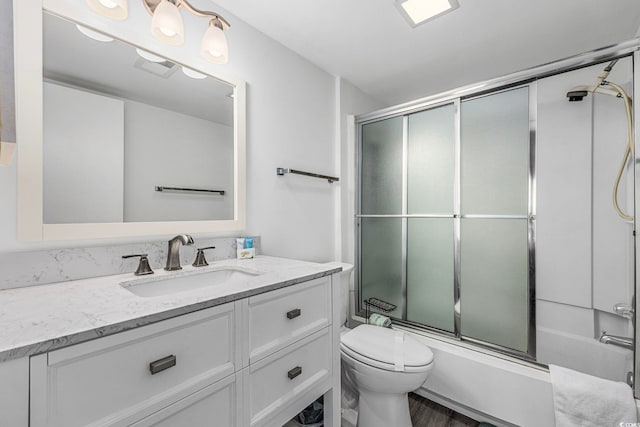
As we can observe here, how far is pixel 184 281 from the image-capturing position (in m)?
1.15

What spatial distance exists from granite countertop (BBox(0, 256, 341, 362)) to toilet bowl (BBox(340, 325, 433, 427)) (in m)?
0.65

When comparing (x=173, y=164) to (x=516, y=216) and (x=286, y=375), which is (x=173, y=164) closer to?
(x=286, y=375)

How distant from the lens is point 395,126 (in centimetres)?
223

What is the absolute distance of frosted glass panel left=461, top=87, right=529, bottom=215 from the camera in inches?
66.4

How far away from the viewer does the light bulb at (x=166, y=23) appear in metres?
1.14

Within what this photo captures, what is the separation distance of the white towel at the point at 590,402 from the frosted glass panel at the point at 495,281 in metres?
0.43

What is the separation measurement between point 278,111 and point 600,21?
6.24 feet

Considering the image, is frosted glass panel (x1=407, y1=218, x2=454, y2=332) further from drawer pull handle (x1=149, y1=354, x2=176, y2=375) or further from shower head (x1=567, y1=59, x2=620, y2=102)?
drawer pull handle (x1=149, y1=354, x2=176, y2=375)

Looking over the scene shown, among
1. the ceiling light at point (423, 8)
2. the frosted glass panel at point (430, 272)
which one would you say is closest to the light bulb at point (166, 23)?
the ceiling light at point (423, 8)

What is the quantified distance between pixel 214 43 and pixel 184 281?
1.08 metres

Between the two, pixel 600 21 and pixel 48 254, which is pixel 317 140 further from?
pixel 600 21

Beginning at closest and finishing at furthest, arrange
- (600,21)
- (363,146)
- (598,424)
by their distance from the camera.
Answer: (598,424)
(600,21)
(363,146)

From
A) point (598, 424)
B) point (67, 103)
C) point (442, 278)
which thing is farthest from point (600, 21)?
point (67, 103)

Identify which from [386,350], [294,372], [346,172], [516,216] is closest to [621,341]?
[516,216]
